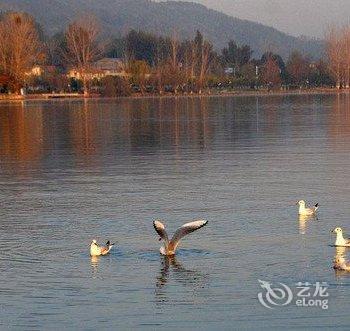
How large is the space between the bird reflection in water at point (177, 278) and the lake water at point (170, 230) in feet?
0.04

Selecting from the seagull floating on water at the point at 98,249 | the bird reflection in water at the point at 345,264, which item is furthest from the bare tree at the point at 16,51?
the bird reflection in water at the point at 345,264

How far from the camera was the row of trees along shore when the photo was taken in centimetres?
9912

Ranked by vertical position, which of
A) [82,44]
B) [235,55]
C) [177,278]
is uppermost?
[82,44]

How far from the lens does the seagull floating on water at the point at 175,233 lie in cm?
1209

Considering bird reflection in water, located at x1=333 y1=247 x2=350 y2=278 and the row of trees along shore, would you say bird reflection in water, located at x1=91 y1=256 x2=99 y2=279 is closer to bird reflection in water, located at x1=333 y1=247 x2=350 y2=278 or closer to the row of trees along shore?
bird reflection in water, located at x1=333 y1=247 x2=350 y2=278

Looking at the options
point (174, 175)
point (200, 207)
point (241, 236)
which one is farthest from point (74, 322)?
point (174, 175)

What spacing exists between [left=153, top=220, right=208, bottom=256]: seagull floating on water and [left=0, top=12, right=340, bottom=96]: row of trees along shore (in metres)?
84.4

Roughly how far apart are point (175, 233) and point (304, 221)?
130 inches

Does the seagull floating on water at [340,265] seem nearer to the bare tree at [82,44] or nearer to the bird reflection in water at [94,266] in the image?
the bird reflection in water at [94,266]

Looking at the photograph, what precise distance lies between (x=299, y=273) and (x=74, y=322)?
296 centimetres

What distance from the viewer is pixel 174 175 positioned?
2220 centimetres

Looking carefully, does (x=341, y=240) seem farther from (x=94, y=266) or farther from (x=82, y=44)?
(x=82, y=44)

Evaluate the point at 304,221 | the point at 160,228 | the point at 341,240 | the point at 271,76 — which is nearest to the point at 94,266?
the point at 160,228

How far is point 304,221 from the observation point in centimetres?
1526
